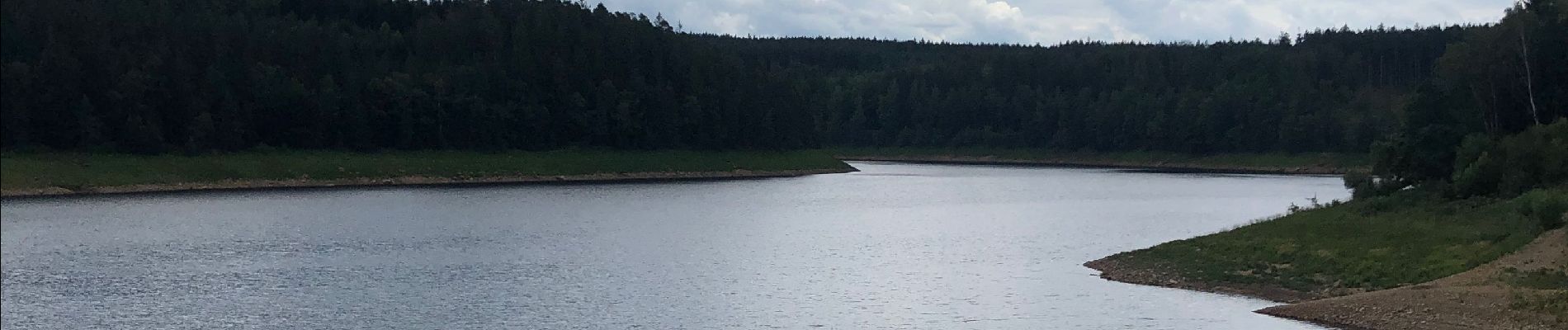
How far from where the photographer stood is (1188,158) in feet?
554

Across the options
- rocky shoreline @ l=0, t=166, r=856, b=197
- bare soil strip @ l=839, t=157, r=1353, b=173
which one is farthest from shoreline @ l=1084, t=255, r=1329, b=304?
bare soil strip @ l=839, t=157, r=1353, b=173

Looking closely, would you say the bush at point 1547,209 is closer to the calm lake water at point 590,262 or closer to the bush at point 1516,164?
the calm lake water at point 590,262

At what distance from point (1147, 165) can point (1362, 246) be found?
136730mm

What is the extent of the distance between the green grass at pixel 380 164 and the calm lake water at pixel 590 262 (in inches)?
74.7

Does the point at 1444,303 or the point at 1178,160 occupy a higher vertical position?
the point at 1178,160

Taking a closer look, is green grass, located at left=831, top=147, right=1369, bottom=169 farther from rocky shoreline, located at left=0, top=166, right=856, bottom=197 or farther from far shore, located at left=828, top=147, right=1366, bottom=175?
rocky shoreline, located at left=0, top=166, right=856, bottom=197

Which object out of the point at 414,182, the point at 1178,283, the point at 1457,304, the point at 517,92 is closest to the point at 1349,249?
the point at 1178,283

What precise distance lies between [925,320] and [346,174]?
2765 inches

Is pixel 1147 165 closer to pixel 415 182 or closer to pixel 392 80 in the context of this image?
pixel 392 80

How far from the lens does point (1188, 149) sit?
169875mm

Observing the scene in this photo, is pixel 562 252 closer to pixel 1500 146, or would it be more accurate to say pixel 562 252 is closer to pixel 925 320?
pixel 925 320

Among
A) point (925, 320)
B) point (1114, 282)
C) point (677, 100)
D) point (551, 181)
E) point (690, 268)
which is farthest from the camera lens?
point (677, 100)

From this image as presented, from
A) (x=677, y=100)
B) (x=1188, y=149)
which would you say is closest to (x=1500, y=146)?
(x=677, y=100)

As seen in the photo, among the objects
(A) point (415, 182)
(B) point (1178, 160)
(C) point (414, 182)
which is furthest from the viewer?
(B) point (1178, 160)
